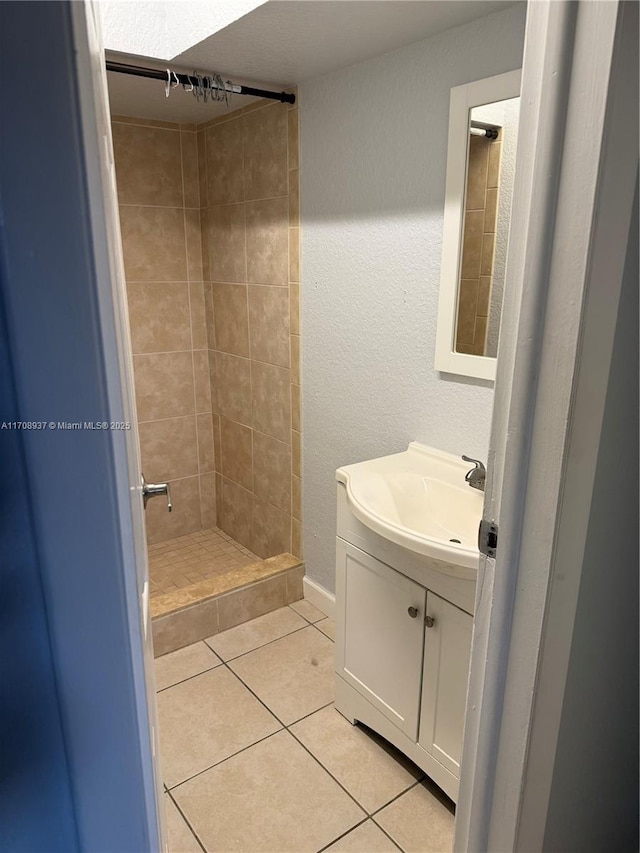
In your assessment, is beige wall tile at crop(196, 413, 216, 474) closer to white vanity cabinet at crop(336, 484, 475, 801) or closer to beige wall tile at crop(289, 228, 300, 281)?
beige wall tile at crop(289, 228, 300, 281)

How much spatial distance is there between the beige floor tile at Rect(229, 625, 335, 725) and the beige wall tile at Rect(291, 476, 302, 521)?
1.62 ft

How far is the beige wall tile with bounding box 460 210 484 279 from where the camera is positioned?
5.71 feet

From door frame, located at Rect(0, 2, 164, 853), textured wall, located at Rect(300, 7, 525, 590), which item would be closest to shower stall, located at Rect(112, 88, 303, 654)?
textured wall, located at Rect(300, 7, 525, 590)

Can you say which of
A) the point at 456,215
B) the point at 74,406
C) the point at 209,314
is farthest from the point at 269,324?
the point at 74,406

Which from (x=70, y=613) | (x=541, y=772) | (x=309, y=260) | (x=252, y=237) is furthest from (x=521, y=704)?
(x=252, y=237)

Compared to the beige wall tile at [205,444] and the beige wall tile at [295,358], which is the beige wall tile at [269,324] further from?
the beige wall tile at [205,444]

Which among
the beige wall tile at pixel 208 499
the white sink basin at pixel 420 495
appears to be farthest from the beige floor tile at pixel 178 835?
the beige wall tile at pixel 208 499

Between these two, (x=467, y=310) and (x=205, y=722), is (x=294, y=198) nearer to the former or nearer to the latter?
(x=467, y=310)

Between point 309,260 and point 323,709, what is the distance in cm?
164

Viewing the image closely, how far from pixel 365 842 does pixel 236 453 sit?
6.11 ft

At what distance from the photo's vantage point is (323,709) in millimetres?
2033

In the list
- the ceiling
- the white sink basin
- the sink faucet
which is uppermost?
the ceiling

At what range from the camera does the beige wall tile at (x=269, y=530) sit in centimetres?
278

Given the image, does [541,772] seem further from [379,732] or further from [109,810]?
[379,732]
